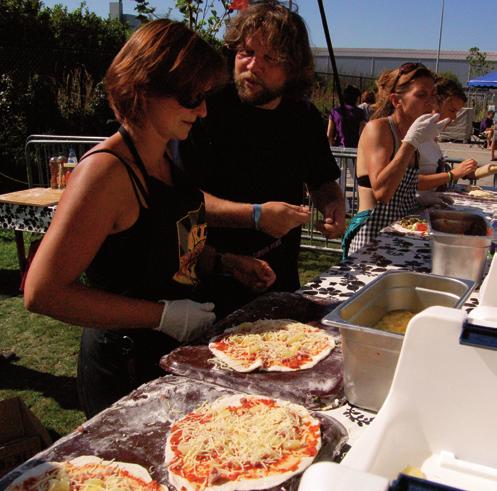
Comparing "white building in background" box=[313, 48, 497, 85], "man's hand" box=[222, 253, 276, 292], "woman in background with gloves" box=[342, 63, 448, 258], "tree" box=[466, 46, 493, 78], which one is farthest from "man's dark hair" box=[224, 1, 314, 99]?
"white building in background" box=[313, 48, 497, 85]

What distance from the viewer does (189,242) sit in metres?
1.70

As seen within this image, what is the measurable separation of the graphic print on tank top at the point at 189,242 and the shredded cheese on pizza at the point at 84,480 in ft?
2.30

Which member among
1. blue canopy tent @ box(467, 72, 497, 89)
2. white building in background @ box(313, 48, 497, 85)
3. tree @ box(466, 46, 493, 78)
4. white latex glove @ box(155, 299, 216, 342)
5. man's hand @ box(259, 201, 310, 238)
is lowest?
white latex glove @ box(155, 299, 216, 342)

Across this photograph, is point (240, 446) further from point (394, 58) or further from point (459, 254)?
point (394, 58)

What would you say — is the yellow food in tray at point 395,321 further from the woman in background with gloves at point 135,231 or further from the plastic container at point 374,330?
the woman in background with gloves at point 135,231

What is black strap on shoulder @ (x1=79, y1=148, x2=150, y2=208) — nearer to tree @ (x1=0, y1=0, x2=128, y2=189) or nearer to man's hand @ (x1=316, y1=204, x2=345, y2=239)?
man's hand @ (x1=316, y1=204, x2=345, y2=239)

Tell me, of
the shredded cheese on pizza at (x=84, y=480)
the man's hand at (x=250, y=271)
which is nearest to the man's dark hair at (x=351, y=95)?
the man's hand at (x=250, y=271)

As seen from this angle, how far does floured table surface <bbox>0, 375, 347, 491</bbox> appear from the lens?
1127 mm

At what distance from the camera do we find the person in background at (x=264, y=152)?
2.21 m

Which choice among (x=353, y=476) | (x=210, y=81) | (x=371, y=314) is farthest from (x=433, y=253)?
(x=353, y=476)

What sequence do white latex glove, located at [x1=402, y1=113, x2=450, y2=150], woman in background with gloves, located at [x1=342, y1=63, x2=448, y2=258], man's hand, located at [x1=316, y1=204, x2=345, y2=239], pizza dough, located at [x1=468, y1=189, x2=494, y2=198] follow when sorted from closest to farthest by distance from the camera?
man's hand, located at [x1=316, y1=204, x2=345, y2=239], white latex glove, located at [x1=402, y1=113, x2=450, y2=150], woman in background with gloves, located at [x1=342, y1=63, x2=448, y2=258], pizza dough, located at [x1=468, y1=189, x2=494, y2=198]

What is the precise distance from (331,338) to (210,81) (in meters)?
0.87

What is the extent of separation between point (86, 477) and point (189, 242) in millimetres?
806

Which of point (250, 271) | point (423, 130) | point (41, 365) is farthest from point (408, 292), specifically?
point (41, 365)
